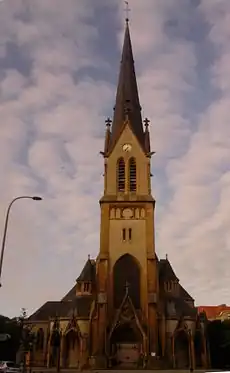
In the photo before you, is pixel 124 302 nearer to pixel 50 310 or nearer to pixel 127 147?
pixel 50 310

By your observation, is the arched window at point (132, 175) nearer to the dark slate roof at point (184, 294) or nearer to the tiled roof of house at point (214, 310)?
the dark slate roof at point (184, 294)

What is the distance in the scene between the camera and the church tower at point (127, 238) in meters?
51.6

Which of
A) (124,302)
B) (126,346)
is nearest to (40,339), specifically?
(126,346)

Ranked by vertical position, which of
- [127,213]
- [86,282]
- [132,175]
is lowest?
[86,282]

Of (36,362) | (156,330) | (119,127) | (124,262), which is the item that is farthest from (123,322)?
(119,127)

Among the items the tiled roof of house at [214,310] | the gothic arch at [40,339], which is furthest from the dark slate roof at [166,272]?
the tiled roof of house at [214,310]

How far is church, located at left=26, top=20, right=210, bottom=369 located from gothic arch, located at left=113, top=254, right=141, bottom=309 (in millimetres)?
115

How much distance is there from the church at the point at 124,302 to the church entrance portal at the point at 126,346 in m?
0.10

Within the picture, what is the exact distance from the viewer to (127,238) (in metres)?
57.0

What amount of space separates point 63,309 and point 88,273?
5491 millimetres

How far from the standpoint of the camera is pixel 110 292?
53875 mm

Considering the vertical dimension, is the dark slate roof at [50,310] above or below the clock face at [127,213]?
below

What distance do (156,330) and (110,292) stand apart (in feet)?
22.2

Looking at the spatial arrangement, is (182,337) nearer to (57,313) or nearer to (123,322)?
(123,322)
